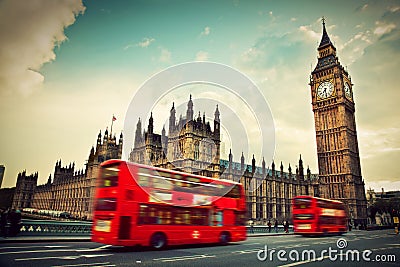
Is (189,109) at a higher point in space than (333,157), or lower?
higher

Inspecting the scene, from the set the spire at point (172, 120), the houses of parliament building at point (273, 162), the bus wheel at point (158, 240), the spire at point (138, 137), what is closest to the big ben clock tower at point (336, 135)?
the houses of parliament building at point (273, 162)

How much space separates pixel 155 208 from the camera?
12180 millimetres

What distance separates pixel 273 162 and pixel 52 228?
176 ft

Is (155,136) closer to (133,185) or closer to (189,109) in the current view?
(189,109)

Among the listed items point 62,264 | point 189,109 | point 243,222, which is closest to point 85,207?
point 189,109

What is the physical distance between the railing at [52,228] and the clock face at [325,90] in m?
62.0

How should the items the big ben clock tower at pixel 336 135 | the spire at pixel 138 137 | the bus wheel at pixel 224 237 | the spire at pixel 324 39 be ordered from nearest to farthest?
the bus wheel at pixel 224 237 < the big ben clock tower at pixel 336 135 < the spire at pixel 138 137 < the spire at pixel 324 39

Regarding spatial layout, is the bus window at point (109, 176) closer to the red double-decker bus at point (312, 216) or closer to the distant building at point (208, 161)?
the red double-decker bus at point (312, 216)

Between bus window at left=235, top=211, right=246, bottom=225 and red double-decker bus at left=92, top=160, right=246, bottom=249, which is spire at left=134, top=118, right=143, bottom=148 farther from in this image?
red double-decker bus at left=92, top=160, right=246, bottom=249

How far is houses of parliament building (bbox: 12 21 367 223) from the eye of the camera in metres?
51.6

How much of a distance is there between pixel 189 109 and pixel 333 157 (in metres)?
35.5

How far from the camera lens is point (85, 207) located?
237 ft

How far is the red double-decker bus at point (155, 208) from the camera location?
11.1 m

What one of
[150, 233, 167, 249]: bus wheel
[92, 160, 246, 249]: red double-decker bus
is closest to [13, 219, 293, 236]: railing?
[92, 160, 246, 249]: red double-decker bus
